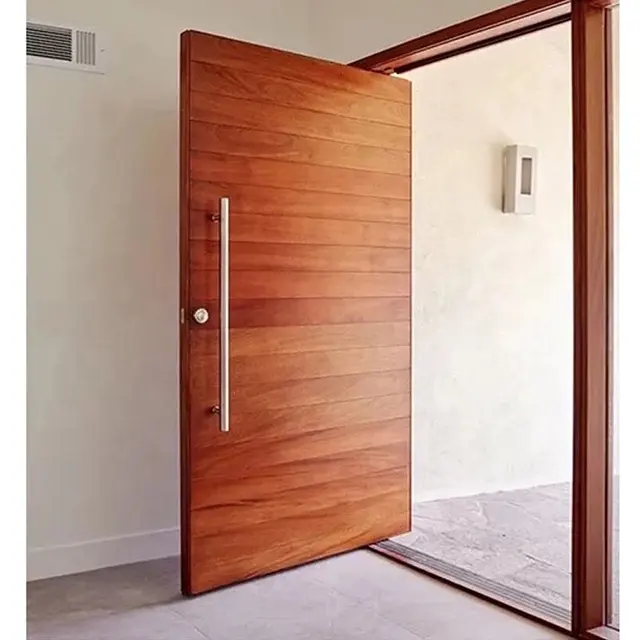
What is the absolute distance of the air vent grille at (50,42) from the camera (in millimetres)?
2930

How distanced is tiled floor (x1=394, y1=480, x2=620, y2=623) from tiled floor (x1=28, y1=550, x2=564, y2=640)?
27cm

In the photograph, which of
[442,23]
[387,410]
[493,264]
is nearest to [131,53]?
[442,23]

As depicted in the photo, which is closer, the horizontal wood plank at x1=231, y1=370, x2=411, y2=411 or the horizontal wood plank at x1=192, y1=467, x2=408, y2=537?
the horizontal wood plank at x1=192, y1=467, x2=408, y2=537

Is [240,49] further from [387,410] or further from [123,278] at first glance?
[387,410]

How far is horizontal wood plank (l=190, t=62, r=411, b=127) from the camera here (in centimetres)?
273

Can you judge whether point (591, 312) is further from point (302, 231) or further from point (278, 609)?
point (278, 609)

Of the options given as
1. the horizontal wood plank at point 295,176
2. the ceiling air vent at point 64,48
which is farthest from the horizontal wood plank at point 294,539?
the ceiling air vent at point 64,48

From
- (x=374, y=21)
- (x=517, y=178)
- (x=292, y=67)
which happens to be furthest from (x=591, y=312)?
(x=517, y=178)

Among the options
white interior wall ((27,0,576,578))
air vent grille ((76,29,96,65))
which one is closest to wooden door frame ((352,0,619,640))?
white interior wall ((27,0,576,578))

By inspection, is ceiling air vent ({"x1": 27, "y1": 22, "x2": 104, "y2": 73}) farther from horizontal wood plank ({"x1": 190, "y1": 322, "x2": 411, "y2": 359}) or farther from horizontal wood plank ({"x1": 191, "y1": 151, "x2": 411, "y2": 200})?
horizontal wood plank ({"x1": 190, "y1": 322, "x2": 411, "y2": 359})

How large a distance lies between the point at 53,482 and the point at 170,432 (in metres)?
0.47

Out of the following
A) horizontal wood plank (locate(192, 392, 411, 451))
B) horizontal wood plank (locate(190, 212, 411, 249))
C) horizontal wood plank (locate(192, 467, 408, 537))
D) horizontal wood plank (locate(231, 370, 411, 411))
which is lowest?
horizontal wood plank (locate(192, 467, 408, 537))

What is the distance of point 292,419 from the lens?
299 cm

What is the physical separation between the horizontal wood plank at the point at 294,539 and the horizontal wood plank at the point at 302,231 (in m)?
1.00
